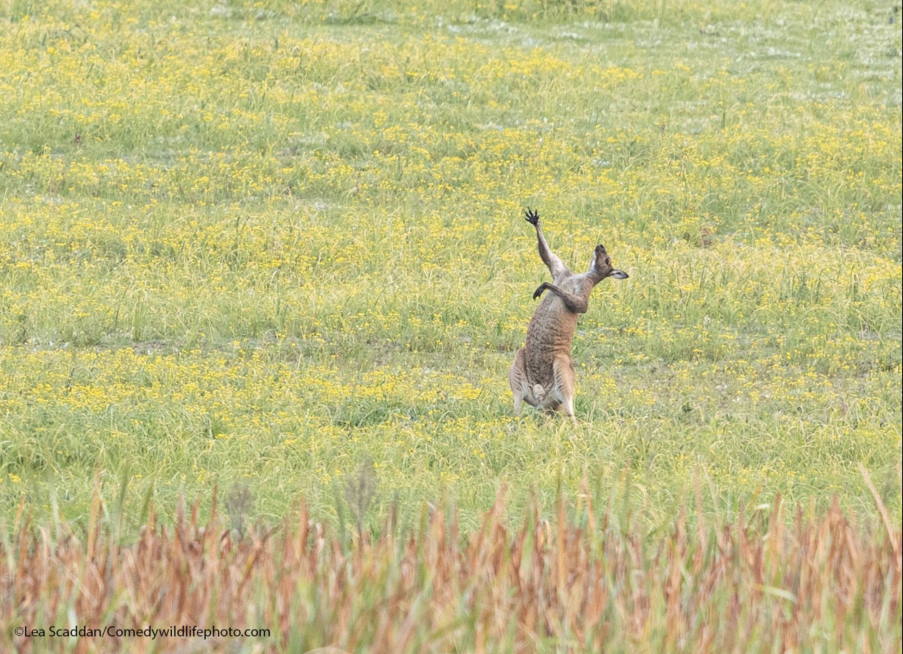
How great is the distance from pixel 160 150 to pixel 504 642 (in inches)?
629

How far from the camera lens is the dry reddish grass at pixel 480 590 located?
366 centimetres

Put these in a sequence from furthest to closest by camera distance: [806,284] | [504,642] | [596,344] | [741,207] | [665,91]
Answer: [665,91], [741,207], [806,284], [596,344], [504,642]

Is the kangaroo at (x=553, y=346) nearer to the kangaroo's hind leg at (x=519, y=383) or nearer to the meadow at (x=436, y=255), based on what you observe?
the kangaroo's hind leg at (x=519, y=383)

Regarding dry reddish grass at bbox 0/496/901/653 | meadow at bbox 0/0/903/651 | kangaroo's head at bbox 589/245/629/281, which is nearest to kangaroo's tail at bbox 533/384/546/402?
meadow at bbox 0/0/903/651

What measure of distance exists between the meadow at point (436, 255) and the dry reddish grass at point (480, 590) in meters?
0.14

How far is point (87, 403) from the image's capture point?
31.1 ft

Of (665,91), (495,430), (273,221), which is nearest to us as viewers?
(495,430)

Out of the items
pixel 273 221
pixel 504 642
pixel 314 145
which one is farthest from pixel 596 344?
pixel 504 642

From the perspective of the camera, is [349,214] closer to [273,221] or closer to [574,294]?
[273,221]

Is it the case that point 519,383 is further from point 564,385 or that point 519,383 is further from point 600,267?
point 600,267

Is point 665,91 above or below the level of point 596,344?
above

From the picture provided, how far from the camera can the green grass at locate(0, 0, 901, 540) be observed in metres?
8.73

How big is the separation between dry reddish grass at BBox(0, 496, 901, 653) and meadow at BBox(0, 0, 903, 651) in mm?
143

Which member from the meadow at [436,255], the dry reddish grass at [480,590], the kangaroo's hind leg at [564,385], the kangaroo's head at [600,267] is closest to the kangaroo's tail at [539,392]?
the kangaroo's hind leg at [564,385]
